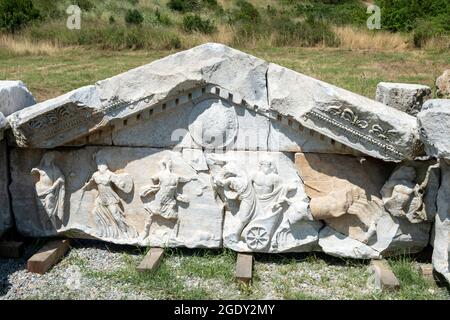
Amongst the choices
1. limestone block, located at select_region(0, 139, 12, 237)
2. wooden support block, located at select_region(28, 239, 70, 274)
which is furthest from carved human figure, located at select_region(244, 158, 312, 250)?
limestone block, located at select_region(0, 139, 12, 237)

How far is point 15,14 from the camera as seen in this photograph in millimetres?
15555

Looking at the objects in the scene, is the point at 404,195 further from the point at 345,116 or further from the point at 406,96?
the point at 406,96

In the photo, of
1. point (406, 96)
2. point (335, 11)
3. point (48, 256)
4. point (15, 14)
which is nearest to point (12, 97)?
point (48, 256)

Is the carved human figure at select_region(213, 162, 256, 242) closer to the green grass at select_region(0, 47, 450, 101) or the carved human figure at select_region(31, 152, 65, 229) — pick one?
the carved human figure at select_region(31, 152, 65, 229)

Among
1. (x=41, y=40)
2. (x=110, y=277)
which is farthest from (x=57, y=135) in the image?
(x=41, y=40)

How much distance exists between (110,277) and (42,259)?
1.85ft

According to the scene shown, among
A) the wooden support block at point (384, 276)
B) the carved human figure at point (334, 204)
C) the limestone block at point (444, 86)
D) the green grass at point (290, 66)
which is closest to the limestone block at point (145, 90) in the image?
the carved human figure at point (334, 204)

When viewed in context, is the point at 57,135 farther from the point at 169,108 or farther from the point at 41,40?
the point at 41,40

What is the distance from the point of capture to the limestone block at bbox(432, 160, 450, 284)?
3.64 meters

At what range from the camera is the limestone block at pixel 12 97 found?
167 inches

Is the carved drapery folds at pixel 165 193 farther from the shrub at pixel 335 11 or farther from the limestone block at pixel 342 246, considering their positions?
the shrub at pixel 335 11

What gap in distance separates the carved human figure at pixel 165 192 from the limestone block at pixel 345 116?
0.97 meters

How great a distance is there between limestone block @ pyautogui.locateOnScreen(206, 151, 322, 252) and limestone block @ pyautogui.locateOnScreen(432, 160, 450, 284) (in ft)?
2.95

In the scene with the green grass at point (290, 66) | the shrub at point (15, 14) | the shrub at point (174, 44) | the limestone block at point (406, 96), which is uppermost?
the shrub at point (15, 14)
